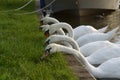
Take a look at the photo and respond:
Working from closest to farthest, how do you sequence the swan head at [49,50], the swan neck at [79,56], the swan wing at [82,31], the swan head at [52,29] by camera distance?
the swan head at [49,50], the swan neck at [79,56], the swan head at [52,29], the swan wing at [82,31]

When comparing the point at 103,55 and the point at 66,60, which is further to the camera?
the point at 103,55

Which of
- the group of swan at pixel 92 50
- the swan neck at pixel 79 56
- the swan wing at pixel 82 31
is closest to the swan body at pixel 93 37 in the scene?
the group of swan at pixel 92 50

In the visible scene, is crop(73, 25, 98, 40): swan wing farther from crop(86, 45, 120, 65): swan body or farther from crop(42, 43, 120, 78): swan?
crop(42, 43, 120, 78): swan

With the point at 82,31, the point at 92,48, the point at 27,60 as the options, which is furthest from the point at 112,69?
the point at 82,31

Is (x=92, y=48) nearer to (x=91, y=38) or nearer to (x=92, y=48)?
(x=92, y=48)

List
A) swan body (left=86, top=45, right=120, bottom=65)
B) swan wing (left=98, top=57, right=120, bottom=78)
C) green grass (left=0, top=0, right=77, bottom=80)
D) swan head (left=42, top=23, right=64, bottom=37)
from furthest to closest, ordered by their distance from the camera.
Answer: swan head (left=42, top=23, right=64, bottom=37), swan body (left=86, top=45, right=120, bottom=65), swan wing (left=98, top=57, right=120, bottom=78), green grass (left=0, top=0, right=77, bottom=80)

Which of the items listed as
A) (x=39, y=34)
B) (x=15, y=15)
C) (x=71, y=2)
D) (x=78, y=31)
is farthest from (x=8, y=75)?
(x=71, y=2)

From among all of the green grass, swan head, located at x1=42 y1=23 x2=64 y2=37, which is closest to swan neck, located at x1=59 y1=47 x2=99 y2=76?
the green grass

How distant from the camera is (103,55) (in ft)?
33.7

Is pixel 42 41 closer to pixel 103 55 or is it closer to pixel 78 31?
pixel 103 55

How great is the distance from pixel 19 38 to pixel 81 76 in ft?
12.8

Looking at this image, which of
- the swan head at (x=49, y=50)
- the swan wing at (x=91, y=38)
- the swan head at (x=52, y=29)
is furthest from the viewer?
the swan wing at (x=91, y=38)

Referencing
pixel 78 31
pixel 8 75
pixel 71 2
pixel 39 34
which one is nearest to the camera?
pixel 8 75

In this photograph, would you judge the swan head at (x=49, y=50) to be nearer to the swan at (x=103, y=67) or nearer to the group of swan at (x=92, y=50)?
the group of swan at (x=92, y=50)
